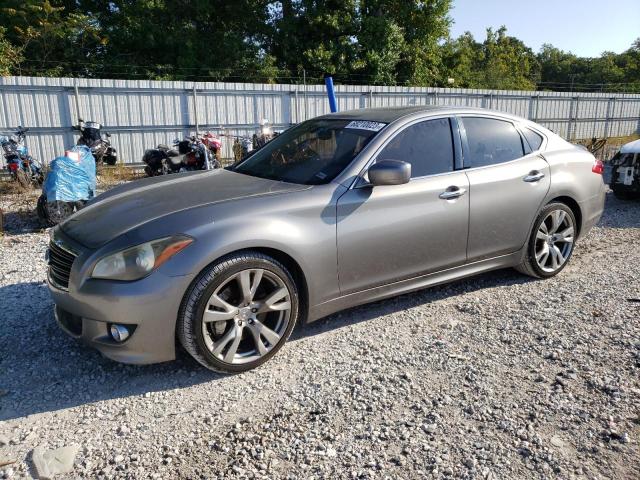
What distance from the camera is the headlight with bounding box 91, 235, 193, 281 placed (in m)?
2.98

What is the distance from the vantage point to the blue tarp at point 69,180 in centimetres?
677

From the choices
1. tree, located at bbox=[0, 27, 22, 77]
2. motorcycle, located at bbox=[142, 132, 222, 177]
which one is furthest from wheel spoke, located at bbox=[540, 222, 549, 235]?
tree, located at bbox=[0, 27, 22, 77]

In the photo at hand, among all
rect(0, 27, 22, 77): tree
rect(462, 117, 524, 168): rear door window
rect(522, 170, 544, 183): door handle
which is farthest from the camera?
rect(0, 27, 22, 77): tree

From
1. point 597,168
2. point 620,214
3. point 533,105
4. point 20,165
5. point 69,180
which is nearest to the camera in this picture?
point 597,168

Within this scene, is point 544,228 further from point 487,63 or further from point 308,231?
point 487,63

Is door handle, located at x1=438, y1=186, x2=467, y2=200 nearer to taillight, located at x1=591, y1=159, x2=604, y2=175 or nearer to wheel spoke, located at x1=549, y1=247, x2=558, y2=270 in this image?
wheel spoke, located at x1=549, y1=247, x2=558, y2=270

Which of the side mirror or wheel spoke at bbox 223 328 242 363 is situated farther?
the side mirror

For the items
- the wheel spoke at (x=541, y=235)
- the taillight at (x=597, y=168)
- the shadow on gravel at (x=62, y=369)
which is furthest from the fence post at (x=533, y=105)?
the shadow on gravel at (x=62, y=369)

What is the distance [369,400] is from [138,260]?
1.53m

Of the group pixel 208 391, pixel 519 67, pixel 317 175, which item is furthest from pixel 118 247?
pixel 519 67

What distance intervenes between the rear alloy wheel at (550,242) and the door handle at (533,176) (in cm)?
30

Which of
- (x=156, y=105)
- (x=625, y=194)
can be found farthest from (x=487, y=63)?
(x=625, y=194)

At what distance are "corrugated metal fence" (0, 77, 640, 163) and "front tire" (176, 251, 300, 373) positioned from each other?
9636 millimetres

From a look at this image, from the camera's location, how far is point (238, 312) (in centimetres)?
322
